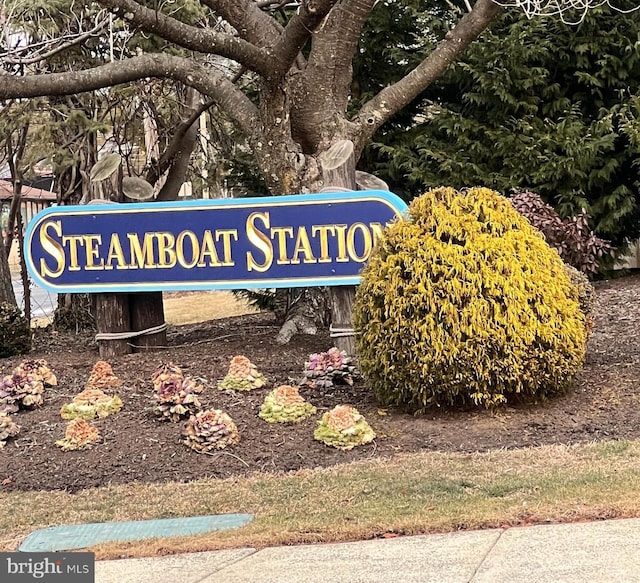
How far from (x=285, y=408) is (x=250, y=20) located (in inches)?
167

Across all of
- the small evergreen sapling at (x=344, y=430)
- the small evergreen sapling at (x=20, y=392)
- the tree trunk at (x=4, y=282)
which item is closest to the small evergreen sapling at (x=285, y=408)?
the small evergreen sapling at (x=344, y=430)

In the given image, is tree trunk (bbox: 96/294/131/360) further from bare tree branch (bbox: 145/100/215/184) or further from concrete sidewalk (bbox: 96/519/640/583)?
concrete sidewalk (bbox: 96/519/640/583)

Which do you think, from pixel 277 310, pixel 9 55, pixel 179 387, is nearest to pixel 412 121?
pixel 277 310

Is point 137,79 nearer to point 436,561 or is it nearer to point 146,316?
point 146,316

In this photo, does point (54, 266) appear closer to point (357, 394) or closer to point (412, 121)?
point (357, 394)

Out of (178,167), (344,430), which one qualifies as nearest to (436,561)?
(344,430)

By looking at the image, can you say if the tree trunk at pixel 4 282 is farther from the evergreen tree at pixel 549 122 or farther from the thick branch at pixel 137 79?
the evergreen tree at pixel 549 122

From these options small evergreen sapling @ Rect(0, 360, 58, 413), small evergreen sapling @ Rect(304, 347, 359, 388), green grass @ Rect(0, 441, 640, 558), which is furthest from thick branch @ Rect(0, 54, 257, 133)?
green grass @ Rect(0, 441, 640, 558)

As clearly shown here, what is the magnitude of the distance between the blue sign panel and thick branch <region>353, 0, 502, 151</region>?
1.88 meters

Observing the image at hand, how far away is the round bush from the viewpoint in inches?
224

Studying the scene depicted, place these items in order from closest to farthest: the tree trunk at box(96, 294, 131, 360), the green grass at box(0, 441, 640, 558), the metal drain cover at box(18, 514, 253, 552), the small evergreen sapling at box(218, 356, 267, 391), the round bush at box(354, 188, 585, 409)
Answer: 1. the green grass at box(0, 441, 640, 558)
2. the metal drain cover at box(18, 514, 253, 552)
3. the round bush at box(354, 188, 585, 409)
4. the small evergreen sapling at box(218, 356, 267, 391)
5. the tree trunk at box(96, 294, 131, 360)

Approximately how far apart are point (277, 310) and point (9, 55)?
4.03 metres

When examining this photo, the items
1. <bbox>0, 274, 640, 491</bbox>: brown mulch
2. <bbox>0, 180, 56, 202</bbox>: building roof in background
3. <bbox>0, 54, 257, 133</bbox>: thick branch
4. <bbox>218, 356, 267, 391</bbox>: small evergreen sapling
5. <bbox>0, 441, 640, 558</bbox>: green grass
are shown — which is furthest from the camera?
<bbox>0, 180, 56, 202</bbox>: building roof in background

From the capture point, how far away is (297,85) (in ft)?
27.8
